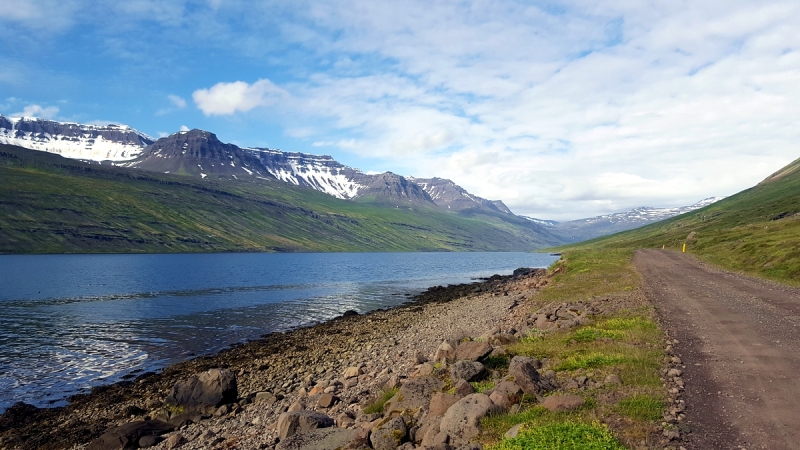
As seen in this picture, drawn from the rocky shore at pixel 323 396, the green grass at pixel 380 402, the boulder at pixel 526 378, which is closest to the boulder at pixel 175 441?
the rocky shore at pixel 323 396

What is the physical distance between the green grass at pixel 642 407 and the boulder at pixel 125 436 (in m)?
22.8

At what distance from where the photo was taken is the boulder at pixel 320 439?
15.3 metres

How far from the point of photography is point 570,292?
4622 cm

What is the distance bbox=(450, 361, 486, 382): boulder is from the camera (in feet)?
57.7

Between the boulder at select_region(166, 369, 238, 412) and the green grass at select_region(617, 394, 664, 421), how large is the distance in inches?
Result: 915

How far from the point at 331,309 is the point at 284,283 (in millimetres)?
49197

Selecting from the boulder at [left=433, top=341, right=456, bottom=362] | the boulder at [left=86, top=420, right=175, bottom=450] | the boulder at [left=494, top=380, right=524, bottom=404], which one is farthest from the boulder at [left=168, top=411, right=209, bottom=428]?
the boulder at [left=494, top=380, right=524, bottom=404]

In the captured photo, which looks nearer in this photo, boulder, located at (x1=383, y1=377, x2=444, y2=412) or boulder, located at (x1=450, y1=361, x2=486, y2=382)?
boulder, located at (x1=383, y1=377, x2=444, y2=412)

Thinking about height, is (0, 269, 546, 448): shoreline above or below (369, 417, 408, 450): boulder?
below

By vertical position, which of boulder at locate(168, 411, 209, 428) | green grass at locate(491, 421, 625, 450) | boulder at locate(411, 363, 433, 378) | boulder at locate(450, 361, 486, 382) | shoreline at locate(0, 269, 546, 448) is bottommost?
shoreline at locate(0, 269, 546, 448)

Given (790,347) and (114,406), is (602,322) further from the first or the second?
(114,406)

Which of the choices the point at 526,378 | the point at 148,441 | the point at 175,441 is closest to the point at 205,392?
the point at 148,441

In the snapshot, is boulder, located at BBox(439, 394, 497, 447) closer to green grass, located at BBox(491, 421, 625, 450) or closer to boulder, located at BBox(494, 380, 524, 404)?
boulder, located at BBox(494, 380, 524, 404)

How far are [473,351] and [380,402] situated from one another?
15.3ft
